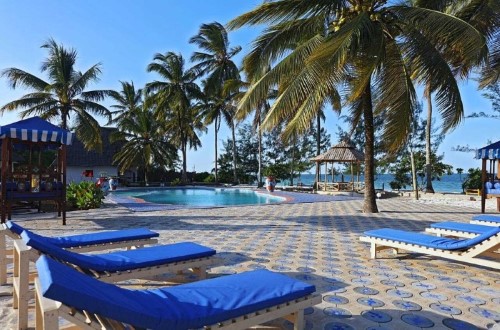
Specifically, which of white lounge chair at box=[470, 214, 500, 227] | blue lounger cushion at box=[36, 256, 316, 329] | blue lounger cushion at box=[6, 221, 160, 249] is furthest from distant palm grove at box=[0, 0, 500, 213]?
blue lounger cushion at box=[36, 256, 316, 329]

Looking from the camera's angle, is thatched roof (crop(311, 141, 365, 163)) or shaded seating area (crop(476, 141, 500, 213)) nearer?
shaded seating area (crop(476, 141, 500, 213))

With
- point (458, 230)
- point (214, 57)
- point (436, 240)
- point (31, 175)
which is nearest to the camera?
point (436, 240)

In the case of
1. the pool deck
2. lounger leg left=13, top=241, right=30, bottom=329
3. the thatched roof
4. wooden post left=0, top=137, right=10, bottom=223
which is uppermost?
the thatched roof

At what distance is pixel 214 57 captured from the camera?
25.3 meters

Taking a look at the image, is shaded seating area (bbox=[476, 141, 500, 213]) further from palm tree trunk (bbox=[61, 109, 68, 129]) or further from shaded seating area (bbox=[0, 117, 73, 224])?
palm tree trunk (bbox=[61, 109, 68, 129])

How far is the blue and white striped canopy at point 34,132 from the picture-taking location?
25.0 ft

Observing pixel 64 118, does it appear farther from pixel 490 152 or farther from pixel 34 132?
pixel 490 152

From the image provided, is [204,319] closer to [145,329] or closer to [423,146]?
[145,329]

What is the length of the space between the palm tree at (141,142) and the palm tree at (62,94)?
233 inches

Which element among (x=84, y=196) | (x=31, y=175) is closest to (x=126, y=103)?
(x=84, y=196)

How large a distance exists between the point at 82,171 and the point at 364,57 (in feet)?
81.3

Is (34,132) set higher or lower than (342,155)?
lower

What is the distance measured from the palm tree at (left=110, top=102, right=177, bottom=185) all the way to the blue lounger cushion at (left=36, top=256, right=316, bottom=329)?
77.7 ft

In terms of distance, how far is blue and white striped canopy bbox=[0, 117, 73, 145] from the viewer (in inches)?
301
